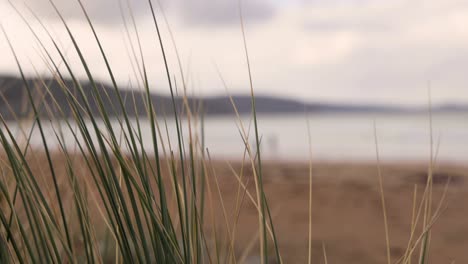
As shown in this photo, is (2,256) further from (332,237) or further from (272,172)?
(272,172)

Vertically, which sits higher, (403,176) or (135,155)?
(135,155)

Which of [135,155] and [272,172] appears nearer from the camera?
[135,155]

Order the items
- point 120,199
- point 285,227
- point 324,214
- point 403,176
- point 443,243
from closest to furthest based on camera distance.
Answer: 1. point 120,199
2. point 443,243
3. point 285,227
4. point 324,214
5. point 403,176

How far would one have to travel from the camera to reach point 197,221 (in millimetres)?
1343

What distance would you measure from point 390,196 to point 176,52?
550 centimetres

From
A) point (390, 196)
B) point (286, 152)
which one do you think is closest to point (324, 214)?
point (390, 196)

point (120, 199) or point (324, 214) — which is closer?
point (120, 199)

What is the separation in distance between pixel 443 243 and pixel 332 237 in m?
0.77

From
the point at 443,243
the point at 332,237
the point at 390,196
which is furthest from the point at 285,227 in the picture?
the point at 390,196

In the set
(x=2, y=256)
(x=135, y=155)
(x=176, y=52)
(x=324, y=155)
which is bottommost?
(x=324, y=155)

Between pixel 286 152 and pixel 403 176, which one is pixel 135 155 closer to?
pixel 403 176

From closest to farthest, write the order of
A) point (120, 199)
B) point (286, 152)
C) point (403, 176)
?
point (120, 199)
point (403, 176)
point (286, 152)

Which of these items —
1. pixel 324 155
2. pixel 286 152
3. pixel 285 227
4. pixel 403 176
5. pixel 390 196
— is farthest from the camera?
pixel 286 152

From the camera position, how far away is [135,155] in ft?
4.16
